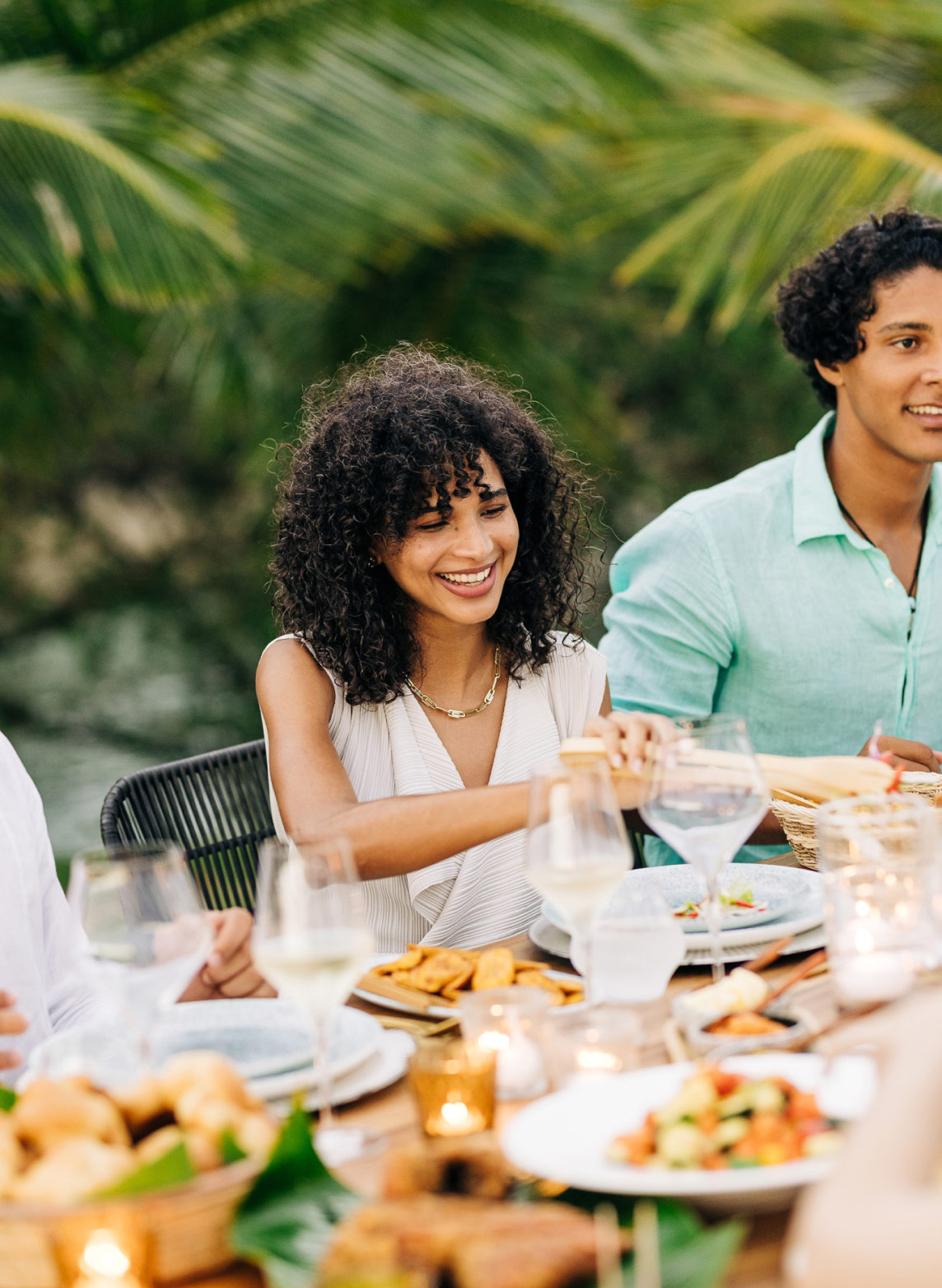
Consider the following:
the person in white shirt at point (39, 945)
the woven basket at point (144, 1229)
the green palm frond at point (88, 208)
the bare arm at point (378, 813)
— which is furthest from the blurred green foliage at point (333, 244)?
the woven basket at point (144, 1229)

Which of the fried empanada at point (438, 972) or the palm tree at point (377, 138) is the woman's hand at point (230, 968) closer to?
the fried empanada at point (438, 972)

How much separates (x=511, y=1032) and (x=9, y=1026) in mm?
542

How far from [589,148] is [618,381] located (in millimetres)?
1726

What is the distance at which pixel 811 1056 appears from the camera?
1.13 metres

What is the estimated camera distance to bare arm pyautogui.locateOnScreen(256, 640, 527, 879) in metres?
2.01

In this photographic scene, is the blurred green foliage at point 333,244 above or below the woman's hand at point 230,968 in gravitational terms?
above

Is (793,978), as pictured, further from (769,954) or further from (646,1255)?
(646,1255)

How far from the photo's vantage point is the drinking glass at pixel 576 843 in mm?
1304

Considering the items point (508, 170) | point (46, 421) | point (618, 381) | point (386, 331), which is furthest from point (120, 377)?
point (618, 381)

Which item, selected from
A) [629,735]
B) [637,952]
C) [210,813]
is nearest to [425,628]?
[210,813]

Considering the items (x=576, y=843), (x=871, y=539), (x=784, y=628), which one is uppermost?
A: (x=871, y=539)

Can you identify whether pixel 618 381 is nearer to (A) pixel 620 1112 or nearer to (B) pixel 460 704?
(B) pixel 460 704

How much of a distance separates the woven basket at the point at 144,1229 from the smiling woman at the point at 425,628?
1.17 m

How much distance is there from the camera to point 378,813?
Result: 2.02 metres
